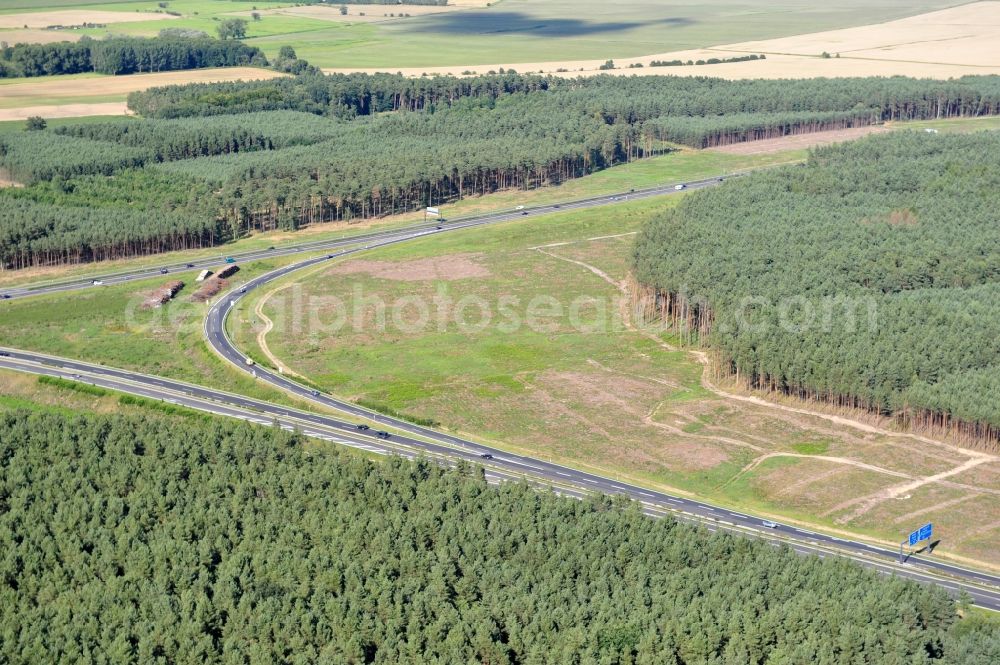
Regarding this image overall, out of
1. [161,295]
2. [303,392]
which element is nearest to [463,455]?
[303,392]

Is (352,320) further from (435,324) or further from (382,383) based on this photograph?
(382,383)

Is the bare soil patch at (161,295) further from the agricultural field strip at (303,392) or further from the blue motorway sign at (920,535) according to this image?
the blue motorway sign at (920,535)

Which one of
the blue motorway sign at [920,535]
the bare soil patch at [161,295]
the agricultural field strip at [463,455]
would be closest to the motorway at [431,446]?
the agricultural field strip at [463,455]

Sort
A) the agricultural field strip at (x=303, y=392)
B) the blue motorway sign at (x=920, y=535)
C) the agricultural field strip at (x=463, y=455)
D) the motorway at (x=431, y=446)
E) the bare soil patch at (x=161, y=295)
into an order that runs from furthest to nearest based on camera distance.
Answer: the bare soil patch at (x=161, y=295) → the agricultural field strip at (x=303, y=392) → the blue motorway sign at (x=920, y=535) → the motorway at (x=431, y=446) → the agricultural field strip at (x=463, y=455)

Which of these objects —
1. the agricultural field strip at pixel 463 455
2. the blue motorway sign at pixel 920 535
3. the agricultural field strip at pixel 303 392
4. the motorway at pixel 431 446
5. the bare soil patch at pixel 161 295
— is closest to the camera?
the agricultural field strip at pixel 463 455

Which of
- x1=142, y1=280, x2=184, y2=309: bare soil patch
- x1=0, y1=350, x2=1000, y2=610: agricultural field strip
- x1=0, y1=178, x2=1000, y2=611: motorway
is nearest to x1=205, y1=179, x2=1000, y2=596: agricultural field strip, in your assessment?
x1=0, y1=178, x2=1000, y2=611: motorway

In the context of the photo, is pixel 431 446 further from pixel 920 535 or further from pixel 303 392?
pixel 920 535
